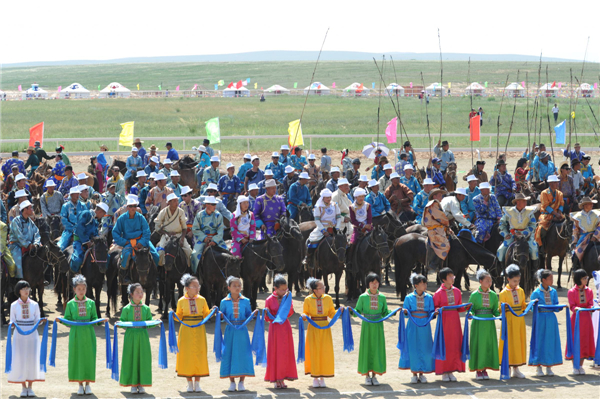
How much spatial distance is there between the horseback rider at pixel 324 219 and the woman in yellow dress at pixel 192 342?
16.7ft

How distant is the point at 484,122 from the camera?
2293 inches

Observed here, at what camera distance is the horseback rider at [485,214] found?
15.8 metres

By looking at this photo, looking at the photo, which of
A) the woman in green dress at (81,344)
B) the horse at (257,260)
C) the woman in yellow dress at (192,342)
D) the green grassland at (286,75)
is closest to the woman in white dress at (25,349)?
the woman in green dress at (81,344)

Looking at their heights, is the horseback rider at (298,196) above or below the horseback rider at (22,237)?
above

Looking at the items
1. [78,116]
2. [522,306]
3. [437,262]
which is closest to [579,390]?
[522,306]

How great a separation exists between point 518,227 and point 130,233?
22.1 feet

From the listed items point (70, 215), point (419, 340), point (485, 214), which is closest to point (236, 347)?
point (419, 340)

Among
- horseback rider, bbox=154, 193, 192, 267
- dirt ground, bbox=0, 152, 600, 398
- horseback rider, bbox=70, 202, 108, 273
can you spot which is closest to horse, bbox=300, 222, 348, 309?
horseback rider, bbox=154, 193, 192, 267

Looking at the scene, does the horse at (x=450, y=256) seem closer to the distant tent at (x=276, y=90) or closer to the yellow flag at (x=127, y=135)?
the yellow flag at (x=127, y=135)

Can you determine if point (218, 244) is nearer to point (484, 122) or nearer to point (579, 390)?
point (579, 390)

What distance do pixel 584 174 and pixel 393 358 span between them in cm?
1154

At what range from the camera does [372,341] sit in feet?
33.8

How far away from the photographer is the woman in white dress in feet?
32.1

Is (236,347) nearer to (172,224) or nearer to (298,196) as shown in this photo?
(172,224)
